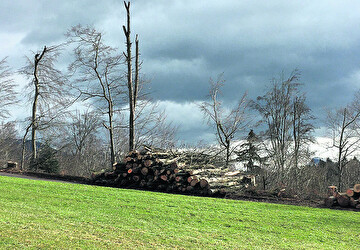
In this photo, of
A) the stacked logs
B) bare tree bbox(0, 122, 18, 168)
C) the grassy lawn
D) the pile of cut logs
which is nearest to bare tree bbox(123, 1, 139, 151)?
the stacked logs

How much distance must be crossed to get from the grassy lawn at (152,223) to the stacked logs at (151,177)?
12.6ft

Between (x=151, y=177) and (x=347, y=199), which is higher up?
(x=151, y=177)

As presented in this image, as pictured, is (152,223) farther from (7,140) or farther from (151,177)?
(7,140)

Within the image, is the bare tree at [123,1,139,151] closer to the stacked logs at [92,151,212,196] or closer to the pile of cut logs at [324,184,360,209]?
the stacked logs at [92,151,212,196]

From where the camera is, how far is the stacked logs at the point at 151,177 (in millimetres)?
16031

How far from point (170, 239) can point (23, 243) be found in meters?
2.73

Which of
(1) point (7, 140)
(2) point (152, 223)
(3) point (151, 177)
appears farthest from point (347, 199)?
(1) point (7, 140)

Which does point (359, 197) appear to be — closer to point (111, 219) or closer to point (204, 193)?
point (204, 193)

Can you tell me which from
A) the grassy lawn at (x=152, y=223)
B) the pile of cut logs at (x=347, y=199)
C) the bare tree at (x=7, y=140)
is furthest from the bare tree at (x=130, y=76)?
the bare tree at (x=7, y=140)

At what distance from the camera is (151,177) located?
17.1 metres

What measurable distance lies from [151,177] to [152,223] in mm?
8585

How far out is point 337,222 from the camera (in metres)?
10.5

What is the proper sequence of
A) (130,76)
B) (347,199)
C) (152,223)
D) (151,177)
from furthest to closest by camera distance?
1. (130,76)
2. (151,177)
3. (347,199)
4. (152,223)

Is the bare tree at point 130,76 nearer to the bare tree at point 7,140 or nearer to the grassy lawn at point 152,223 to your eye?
the grassy lawn at point 152,223
